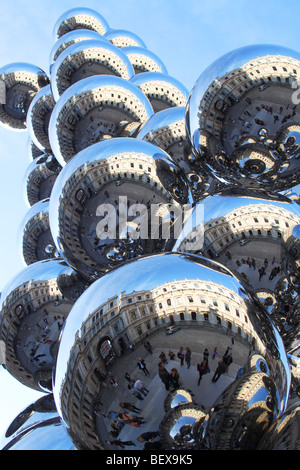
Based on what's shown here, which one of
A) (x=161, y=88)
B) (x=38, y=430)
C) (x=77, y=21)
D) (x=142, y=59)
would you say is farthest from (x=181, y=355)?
(x=77, y=21)

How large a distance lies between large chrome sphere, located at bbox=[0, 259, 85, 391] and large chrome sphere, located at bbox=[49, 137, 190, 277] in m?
0.40

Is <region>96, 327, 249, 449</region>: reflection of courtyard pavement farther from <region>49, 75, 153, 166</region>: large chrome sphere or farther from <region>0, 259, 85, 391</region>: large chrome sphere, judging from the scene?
<region>49, 75, 153, 166</region>: large chrome sphere

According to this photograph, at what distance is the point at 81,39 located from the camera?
3.28 meters

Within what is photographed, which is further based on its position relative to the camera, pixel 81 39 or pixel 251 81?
pixel 81 39

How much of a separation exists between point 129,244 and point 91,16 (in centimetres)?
317

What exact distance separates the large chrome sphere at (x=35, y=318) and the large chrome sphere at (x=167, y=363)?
0.94m

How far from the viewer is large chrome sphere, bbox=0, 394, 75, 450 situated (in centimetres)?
175

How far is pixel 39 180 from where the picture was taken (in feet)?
12.1

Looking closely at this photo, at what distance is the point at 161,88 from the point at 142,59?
79 cm

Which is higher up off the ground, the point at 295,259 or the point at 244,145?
the point at 244,145

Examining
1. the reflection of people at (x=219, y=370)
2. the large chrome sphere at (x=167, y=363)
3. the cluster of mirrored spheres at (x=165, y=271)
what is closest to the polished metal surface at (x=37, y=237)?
the cluster of mirrored spheres at (x=165, y=271)

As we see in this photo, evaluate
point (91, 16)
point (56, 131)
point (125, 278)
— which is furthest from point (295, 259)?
point (91, 16)
